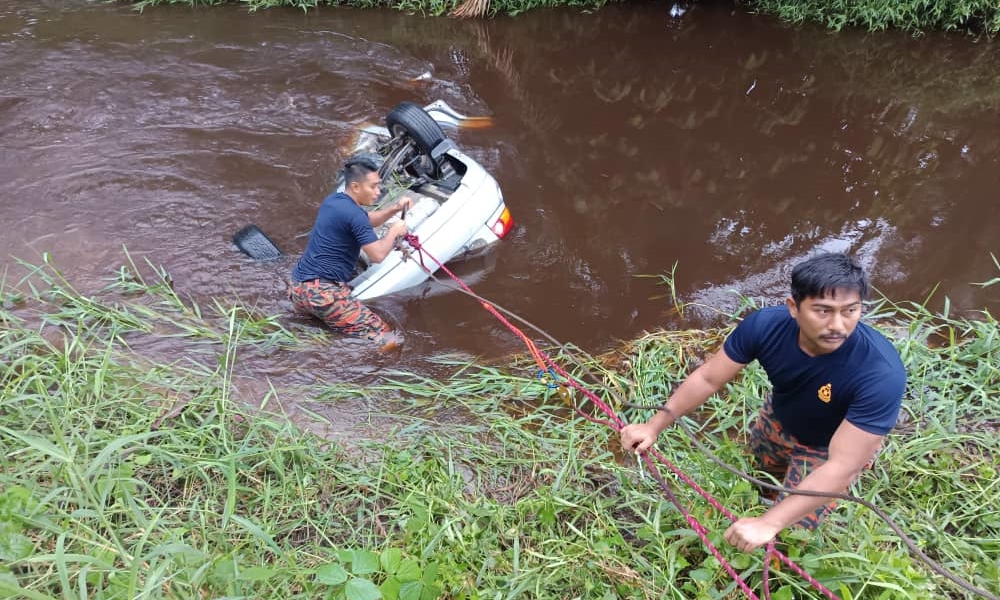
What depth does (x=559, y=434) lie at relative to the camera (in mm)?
3395

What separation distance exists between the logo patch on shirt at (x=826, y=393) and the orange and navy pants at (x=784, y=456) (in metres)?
0.38

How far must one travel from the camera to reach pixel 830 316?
74.3 inches

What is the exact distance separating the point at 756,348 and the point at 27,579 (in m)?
2.53

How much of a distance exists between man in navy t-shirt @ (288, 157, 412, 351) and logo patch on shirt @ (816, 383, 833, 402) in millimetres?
2698

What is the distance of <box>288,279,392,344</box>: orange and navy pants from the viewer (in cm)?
413

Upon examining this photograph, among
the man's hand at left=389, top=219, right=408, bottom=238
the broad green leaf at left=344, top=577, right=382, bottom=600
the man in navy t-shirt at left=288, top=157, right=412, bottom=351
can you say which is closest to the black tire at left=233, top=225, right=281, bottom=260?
the man in navy t-shirt at left=288, top=157, right=412, bottom=351

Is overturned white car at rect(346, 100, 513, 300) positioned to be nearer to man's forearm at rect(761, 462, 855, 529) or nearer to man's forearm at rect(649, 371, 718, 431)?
man's forearm at rect(649, 371, 718, 431)

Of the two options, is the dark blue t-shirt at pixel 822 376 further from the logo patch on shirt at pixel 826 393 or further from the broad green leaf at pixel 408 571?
the broad green leaf at pixel 408 571

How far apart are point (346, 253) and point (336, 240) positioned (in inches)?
5.0

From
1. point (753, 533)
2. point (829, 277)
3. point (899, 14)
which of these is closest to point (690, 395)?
point (753, 533)

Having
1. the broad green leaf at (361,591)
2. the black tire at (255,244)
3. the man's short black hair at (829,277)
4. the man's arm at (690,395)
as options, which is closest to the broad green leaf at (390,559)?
the broad green leaf at (361,591)

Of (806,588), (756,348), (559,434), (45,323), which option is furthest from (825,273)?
(45,323)

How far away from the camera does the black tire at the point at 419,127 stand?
15.3 feet

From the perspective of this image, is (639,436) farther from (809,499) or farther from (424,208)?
(424,208)
